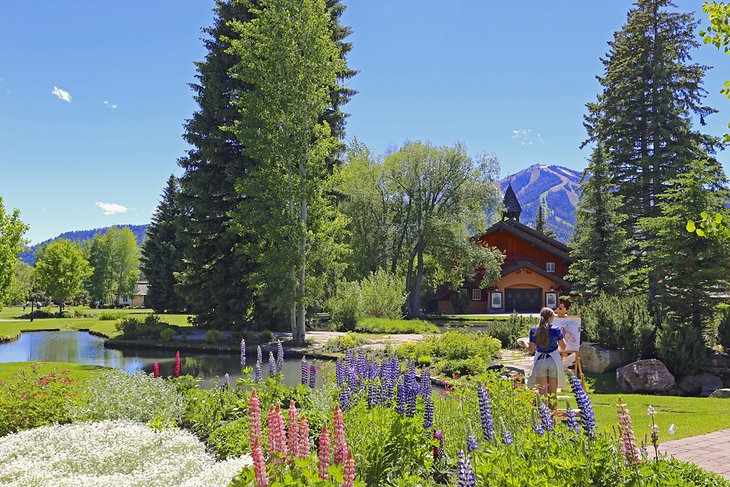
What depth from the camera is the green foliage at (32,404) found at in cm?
737

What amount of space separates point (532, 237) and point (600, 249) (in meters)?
23.0

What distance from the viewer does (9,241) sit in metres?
19.9

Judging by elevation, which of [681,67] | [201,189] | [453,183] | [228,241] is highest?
[681,67]

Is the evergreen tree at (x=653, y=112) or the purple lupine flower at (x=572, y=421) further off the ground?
the evergreen tree at (x=653, y=112)

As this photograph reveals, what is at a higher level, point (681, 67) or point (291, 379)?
point (681, 67)

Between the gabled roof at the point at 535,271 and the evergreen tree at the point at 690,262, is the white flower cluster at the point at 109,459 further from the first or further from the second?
the gabled roof at the point at 535,271

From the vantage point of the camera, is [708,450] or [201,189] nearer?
[708,450]

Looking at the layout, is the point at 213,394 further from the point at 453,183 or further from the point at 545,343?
the point at 453,183

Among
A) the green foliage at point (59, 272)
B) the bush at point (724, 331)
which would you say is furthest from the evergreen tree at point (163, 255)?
the bush at point (724, 331)

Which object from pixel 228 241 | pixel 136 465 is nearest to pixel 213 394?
pixel 136 465

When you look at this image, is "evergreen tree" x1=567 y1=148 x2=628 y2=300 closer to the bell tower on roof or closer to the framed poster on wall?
the framed poster on wall

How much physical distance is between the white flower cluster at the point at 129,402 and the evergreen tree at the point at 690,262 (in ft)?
40.9

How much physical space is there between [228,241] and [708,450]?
2106 centimetres

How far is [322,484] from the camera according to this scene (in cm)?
304
